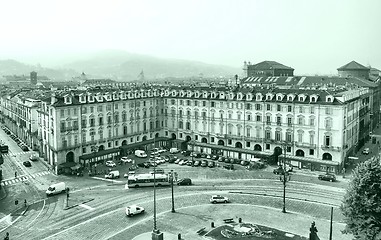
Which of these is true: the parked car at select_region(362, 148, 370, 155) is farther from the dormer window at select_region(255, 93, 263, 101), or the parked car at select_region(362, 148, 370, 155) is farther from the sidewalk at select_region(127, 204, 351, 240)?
the sidewalk at select_region(127, 204, 351, 240)

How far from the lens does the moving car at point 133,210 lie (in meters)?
59.5

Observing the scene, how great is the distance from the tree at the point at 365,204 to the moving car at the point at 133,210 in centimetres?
2974

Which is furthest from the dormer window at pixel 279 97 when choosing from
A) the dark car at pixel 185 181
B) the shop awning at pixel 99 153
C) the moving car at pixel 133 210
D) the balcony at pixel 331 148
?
the moving car at pixel 133 210

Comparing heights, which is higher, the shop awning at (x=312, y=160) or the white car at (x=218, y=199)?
the shop awning at (x=312, y=160)

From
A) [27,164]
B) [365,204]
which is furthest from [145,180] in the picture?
[365,204]

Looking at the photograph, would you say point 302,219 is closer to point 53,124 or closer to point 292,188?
point 292,188

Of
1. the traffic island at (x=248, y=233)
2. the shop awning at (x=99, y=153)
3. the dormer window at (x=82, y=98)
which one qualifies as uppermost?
the dormer window at (x=82, y=98)

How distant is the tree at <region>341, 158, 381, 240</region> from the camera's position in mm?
44188

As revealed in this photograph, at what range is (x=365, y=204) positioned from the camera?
44469mm

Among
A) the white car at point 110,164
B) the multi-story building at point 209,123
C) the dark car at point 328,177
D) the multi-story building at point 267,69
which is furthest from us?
the multi-story building at point 267,69

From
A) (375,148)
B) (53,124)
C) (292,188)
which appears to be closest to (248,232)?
(292,188)

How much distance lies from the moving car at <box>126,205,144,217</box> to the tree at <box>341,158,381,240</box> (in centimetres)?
2974

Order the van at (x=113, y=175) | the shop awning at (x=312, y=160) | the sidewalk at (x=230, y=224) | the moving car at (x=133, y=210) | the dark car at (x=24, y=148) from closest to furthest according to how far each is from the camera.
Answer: the sidewalk at (x=230, y=224), the moving car at (x=133, y=210), the van at (x=113, y=175), the shop awning at (x=312, y=160), the dark car at (x=24, y=148)

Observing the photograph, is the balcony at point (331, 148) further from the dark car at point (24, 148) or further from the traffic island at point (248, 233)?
the dark car at point (24, 148)
